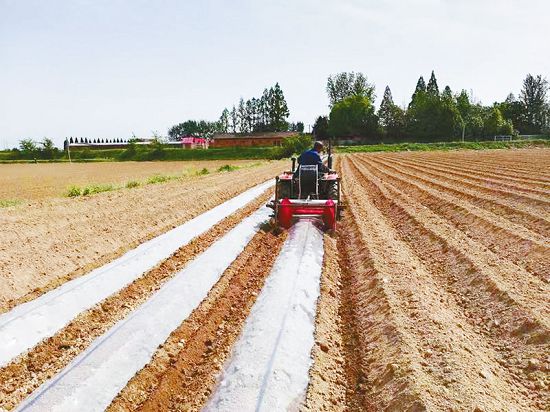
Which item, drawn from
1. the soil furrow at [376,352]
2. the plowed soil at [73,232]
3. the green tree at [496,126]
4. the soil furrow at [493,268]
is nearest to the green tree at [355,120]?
the green tree at [496,126]

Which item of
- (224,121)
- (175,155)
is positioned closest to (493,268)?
(175,155)

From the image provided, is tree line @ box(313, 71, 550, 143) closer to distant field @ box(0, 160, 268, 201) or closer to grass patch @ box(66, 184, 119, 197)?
distant field @ box(0, 160, 268, 201)

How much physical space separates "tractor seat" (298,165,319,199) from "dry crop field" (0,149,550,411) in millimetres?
932

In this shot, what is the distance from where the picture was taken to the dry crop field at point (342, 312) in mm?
3461

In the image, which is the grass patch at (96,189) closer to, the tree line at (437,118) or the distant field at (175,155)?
the distant field at (175,155)

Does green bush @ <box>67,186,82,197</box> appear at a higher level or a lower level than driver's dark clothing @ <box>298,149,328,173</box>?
lower

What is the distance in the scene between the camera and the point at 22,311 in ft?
16.3

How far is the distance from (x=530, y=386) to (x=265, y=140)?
76.0m

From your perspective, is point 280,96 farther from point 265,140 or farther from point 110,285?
point 110,285

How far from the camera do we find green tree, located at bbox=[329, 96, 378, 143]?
68500mm

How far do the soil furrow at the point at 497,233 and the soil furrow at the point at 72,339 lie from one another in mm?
4653

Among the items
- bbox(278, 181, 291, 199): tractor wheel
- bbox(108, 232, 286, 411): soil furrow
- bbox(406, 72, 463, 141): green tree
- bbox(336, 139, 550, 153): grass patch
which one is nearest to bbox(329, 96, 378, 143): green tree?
bbox(406, 72, 463, 141): green tree

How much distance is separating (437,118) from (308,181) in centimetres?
5817

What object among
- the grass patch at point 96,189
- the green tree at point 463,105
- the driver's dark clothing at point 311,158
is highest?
the green tree at point 463,105
